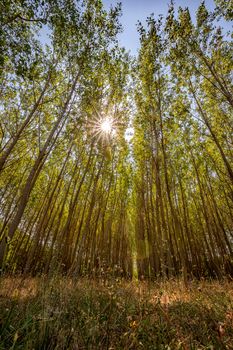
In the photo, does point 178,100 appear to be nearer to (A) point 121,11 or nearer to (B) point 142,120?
(B) point 142,120

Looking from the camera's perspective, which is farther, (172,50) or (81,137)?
(81,137)

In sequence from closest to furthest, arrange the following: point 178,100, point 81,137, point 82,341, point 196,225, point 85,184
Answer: point 82,341 → point 178,100 → point 81,137 → point 85,184 → point 196,225

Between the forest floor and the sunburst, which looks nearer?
the forest floor

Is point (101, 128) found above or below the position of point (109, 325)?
above

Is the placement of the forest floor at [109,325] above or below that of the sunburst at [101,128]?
below

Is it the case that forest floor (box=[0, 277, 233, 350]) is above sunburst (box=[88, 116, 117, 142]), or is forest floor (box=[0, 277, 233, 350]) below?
below

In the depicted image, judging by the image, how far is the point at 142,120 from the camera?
9555 millimetres

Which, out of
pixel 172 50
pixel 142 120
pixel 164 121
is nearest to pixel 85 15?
pixel 172 50

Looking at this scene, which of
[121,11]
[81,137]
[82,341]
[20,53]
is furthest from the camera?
[81,137]

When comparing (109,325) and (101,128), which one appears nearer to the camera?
(109,325)

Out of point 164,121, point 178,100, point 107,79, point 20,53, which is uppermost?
point 107,79

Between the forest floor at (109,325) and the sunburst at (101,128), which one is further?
the sunburst at (101,128)

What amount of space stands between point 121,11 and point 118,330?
10.7 m

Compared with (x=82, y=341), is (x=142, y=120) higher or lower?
higher
